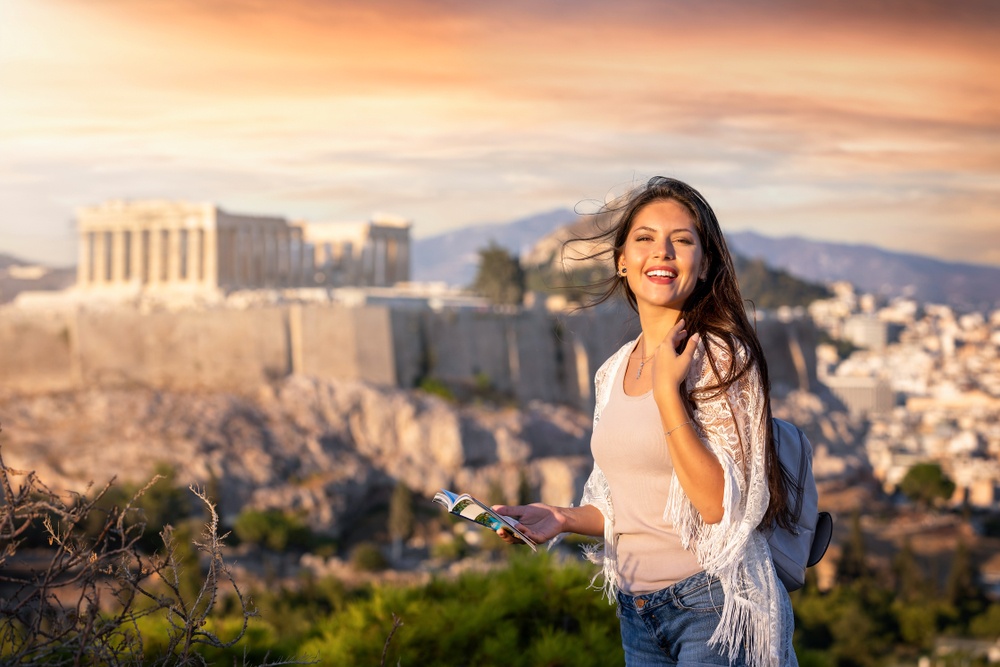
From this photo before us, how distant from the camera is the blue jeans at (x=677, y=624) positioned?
236 cm

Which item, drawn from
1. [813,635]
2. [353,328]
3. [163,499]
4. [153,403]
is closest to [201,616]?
[813,635]

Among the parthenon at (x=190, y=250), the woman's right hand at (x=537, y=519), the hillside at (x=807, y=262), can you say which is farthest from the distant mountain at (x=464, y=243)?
the woman's right hand at (x=537, y=519)

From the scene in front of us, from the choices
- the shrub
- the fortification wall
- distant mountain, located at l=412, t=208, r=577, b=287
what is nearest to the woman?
the shrub

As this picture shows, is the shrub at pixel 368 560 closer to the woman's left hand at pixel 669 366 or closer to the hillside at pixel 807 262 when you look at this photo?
the hillside at pixel 807 262

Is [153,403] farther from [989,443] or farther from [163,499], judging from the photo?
[989,443]

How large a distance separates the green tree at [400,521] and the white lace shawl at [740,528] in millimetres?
21159

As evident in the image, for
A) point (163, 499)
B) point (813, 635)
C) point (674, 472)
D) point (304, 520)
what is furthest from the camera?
point (304, 520)

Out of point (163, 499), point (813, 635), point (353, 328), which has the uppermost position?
point (353, 328)

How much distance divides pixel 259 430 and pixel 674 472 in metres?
22.7

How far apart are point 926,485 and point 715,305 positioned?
32579 millimetres

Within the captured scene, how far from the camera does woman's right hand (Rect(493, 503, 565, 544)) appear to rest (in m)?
2.61

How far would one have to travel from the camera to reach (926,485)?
108 feet

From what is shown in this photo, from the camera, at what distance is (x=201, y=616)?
218 cm

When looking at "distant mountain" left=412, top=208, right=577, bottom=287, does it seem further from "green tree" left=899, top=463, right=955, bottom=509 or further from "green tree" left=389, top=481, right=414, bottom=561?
"green tree" left=389, top=481, right=414, bottom=561
